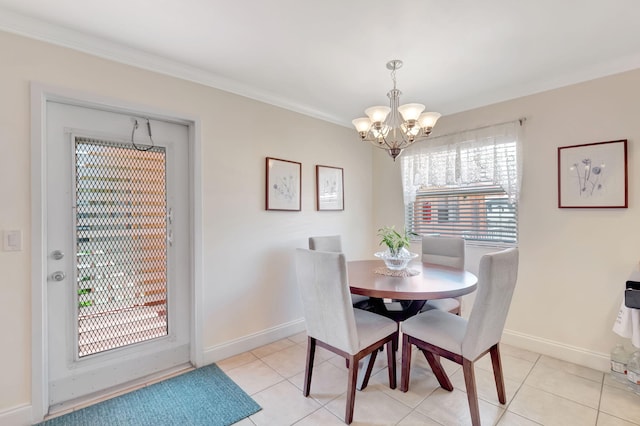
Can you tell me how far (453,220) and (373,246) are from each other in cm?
112

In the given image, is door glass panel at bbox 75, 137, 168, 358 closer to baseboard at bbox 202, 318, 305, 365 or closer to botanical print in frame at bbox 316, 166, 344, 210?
baseboard at bbox 202, 318, 305, 365

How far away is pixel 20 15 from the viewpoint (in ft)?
5.46

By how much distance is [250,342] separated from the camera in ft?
8.84

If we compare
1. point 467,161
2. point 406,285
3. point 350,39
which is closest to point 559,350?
point 406,285

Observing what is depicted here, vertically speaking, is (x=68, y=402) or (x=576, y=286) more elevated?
(x=576, y=286)

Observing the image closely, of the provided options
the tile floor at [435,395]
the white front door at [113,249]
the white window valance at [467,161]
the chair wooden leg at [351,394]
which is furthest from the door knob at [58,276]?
the white window valance at [467,161]

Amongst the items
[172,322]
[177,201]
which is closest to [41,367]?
[172,322]

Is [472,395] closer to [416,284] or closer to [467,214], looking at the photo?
[416,284]

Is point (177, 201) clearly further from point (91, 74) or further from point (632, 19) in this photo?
point (632, 19)

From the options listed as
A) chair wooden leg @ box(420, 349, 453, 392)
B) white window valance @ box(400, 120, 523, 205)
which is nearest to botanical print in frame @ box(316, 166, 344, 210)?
white window valance @ box(400, 120, 523, 205)

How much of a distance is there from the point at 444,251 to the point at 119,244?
2.79 meters

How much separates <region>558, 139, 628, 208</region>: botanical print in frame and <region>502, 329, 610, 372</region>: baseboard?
121 cm

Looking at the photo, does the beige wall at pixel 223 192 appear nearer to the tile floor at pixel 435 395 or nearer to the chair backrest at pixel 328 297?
the tile floor at pixel 435 395

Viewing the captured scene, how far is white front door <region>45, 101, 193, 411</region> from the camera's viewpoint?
190cm
